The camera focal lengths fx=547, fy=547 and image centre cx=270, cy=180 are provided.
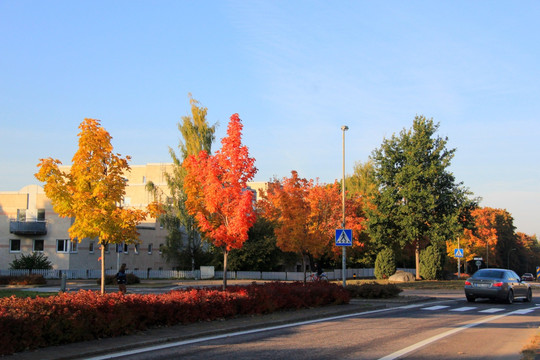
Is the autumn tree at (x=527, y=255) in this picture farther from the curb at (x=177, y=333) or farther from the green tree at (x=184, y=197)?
the curb at (x=177, y=333)

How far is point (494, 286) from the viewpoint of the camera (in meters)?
23.2

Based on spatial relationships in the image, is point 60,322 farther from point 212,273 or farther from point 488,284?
point 212,273

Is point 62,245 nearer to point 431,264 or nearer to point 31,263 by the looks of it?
point 31,263

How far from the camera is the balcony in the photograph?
4991cm

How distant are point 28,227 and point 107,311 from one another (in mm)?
42409

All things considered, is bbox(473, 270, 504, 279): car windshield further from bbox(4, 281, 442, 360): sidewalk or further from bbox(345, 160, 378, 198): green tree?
bbox(345, 160, 378, 198): green tree

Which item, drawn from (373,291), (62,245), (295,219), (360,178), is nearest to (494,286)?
(373,291)

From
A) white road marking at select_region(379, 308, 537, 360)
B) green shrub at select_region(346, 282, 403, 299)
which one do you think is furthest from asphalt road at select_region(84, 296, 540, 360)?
green shrub at select_region(346, 282, 403, 299)

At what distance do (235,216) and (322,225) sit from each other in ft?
77.1

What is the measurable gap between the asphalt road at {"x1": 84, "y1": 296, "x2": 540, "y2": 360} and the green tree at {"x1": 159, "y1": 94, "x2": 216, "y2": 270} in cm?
3716

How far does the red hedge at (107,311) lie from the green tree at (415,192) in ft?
90.3

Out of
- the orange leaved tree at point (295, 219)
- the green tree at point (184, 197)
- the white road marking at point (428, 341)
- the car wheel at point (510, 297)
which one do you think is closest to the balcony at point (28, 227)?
the green tree at point (184, 197)

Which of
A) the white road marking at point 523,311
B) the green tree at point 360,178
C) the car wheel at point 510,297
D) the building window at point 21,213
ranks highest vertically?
the green tree at point 360,178

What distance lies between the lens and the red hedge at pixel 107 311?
10.1 m
